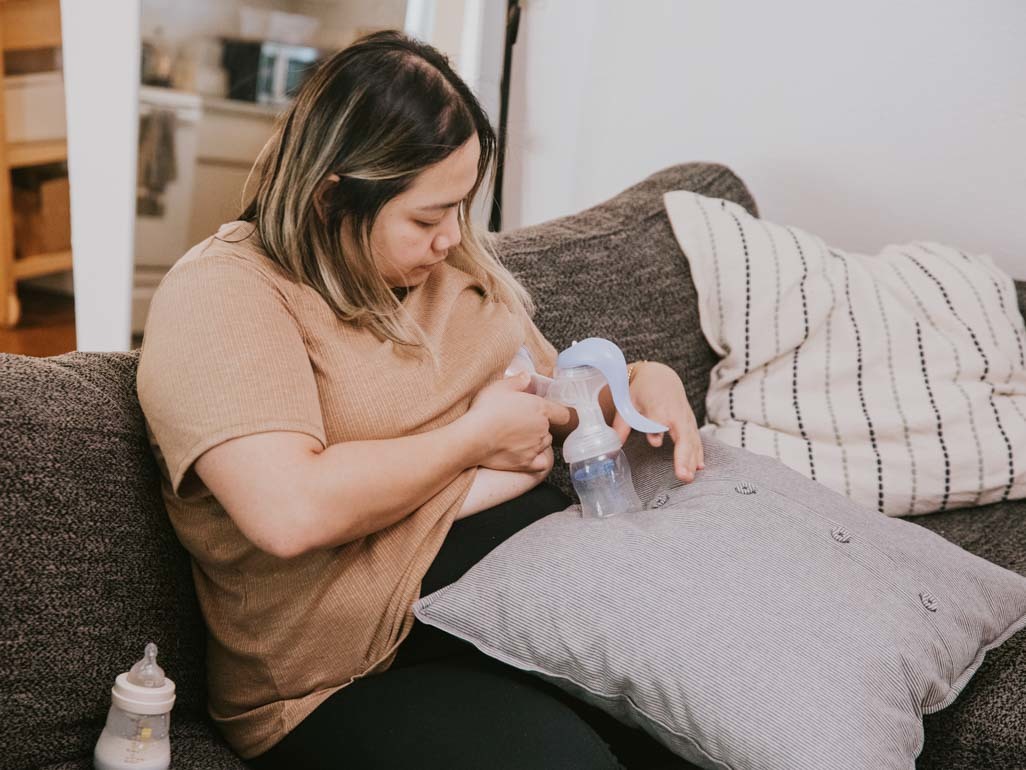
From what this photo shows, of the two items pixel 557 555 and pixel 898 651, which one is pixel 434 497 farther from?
pixel 898 651

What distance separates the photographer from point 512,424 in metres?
1.19

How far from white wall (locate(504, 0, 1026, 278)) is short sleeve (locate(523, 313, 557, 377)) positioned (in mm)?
1262

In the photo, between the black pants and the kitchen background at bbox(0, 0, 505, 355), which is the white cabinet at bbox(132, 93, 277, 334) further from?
the black pants

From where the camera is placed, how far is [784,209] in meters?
2.55

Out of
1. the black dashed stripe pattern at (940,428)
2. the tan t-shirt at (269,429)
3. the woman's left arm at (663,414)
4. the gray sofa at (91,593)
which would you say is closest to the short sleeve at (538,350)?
the woman's left arm at (663,414)

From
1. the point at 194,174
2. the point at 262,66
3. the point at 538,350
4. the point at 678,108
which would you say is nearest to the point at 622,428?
the point at 538,350

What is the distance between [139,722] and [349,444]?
31 cm

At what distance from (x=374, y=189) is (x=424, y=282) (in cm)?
21

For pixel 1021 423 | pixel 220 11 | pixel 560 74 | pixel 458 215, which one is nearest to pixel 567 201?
pixel 560 74

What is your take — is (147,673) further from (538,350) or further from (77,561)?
(538,350)

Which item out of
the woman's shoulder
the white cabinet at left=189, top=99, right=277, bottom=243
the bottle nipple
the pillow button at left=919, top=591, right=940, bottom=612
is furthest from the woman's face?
the white cabinet at left=189, top=99, right=277, bottom=243

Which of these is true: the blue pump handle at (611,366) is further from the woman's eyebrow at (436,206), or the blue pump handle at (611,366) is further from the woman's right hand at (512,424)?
the woman's eyebrow at (436,206)

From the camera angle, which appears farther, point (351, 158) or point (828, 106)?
point (828, 106)

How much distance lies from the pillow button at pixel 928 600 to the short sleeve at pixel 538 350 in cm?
53
